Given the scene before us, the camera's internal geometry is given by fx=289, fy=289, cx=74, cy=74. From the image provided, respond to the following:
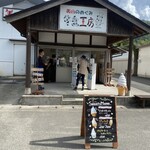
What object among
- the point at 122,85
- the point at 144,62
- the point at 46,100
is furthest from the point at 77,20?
the point at 144,62

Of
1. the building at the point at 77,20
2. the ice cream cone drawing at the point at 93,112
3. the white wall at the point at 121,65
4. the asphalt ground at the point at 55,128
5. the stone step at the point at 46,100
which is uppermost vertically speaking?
the building at the point at 77,20

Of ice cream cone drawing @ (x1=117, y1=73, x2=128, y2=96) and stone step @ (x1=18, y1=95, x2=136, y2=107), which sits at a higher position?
ice cream cone drawing @ (x1=117, y1=73, x2=128, y2=96)

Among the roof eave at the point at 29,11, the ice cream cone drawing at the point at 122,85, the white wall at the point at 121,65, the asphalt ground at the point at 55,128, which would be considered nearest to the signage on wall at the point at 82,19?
the roof eave at the point at 29,11

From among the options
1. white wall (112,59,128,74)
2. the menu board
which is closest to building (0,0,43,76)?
white wall (112,59,128,74)

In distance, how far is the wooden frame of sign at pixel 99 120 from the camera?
597 centimetres

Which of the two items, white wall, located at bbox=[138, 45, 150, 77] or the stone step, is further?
white wall, located at bbox=[138, 45, 150, 77]

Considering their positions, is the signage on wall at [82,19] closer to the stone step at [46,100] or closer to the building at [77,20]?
the building at [77,20]

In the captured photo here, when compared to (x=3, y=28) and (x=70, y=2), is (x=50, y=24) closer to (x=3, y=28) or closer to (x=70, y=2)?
(x=70, y=2)

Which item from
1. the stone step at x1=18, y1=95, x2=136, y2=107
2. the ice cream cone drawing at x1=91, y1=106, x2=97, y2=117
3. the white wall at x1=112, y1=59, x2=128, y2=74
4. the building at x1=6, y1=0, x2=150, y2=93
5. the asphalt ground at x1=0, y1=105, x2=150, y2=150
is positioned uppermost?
the building at x1=6, y1=0, x2=150, y2=93

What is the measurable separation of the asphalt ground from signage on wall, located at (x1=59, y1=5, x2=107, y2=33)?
3194 millimetres

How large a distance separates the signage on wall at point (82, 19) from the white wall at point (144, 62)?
1840 cm

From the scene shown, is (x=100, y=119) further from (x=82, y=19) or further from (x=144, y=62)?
(x=144, y=62)

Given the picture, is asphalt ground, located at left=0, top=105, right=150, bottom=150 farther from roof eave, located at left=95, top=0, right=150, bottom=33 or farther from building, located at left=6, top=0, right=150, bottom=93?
roof eave, located at left=95, top=0, right=150, bottom=33

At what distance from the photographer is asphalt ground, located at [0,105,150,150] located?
608 centimetres
